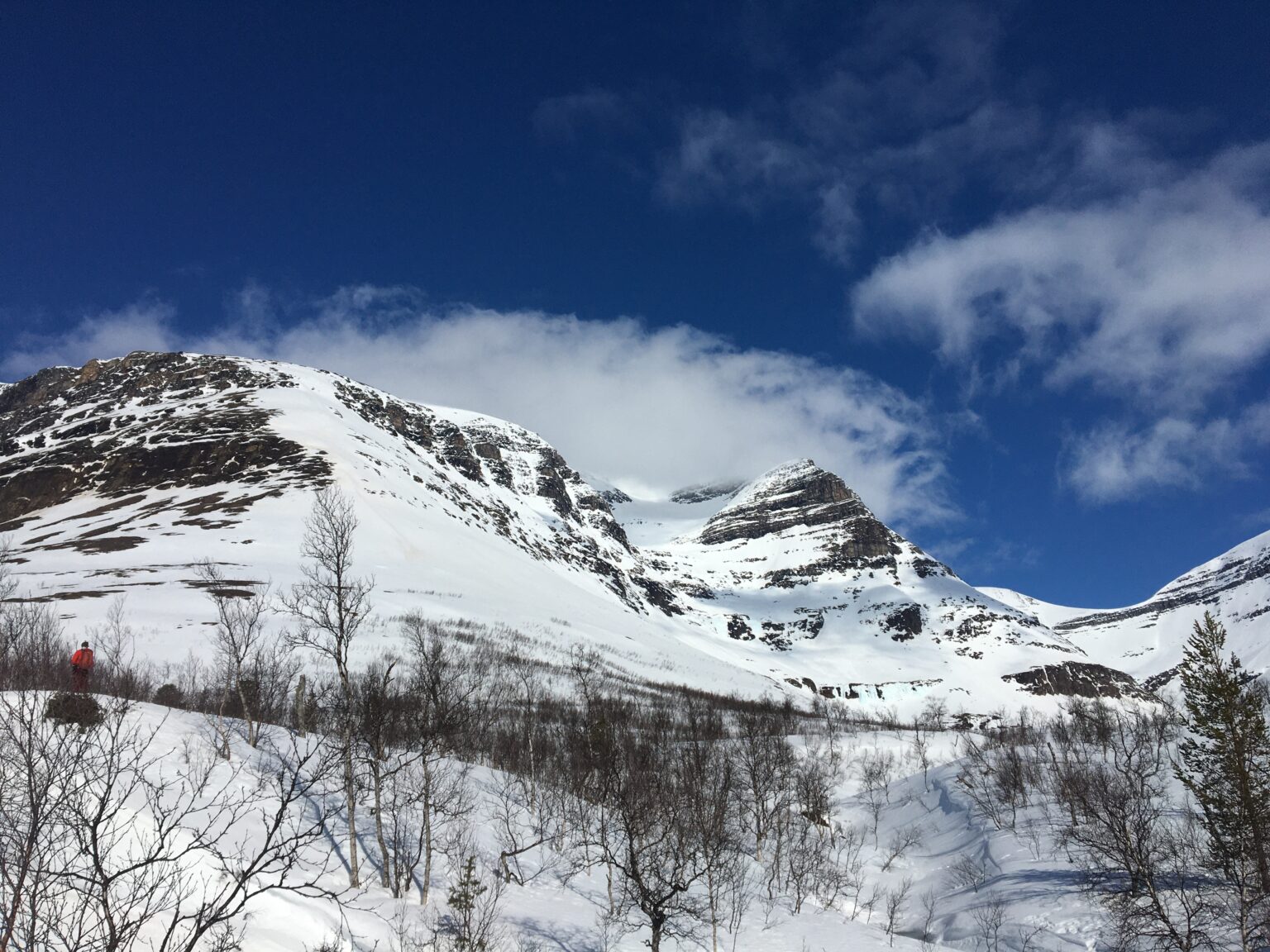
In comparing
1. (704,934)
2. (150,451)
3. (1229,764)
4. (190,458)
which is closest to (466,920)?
(704,934)

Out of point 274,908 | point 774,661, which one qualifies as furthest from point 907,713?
point 274,908

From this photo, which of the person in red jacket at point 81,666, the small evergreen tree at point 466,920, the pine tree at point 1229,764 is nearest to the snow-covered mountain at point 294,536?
the person in red jacket at point 81,666

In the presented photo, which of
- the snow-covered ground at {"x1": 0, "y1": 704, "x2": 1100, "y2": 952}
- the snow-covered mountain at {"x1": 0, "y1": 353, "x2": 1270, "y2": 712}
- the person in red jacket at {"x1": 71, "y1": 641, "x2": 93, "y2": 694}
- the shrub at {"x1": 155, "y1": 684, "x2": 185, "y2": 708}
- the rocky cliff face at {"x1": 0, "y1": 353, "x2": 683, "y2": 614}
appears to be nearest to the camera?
the snow-covered ground at {"x1": 0, "y1": 704, "x2": 1100, "y2": 952}

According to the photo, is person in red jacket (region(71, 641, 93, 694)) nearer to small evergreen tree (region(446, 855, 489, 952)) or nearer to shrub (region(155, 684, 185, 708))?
small evergreen tree (region(446, 855, 489, 952))

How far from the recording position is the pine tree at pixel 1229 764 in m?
19.8

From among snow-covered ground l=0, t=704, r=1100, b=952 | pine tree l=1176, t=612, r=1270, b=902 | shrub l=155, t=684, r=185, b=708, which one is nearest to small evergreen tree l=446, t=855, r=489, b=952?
snow-covered ground l=0, t=704, r=1100, b=952

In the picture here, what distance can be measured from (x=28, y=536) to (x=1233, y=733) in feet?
402

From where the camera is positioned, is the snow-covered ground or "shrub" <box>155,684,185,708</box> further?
"shrub" <box>155,684,185,708</box>

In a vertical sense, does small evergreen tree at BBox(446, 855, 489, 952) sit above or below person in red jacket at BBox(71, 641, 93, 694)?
below

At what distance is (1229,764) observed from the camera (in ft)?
70.6

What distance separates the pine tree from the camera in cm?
1983

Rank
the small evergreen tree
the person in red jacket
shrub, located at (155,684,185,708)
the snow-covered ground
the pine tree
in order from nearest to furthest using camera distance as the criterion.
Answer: the small evergreen tree, the snow-covered ground, the person in red jacket, the pine tree, shrub, located at (155,684,185,708)

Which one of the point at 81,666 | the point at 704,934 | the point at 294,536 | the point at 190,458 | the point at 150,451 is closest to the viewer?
the point at 81,666

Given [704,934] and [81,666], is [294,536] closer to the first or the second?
[81,666]
